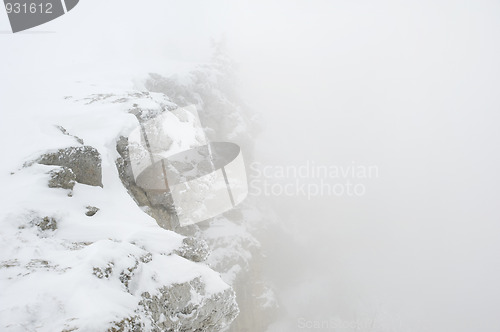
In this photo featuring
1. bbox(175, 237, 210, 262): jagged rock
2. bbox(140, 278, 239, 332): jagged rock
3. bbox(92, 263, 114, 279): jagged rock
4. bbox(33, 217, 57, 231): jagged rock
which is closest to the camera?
bbox(92, 263, 114, 279): jagged rock

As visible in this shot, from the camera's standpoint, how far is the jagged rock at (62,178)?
26.4ft

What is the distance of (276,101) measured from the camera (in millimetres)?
74438

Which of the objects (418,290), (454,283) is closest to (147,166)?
(418,290)

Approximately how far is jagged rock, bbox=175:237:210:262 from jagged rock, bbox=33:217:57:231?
326 centimetres

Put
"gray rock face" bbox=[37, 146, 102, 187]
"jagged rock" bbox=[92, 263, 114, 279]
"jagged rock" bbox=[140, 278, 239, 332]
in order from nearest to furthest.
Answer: "jagged rock" bbox=[92, 263, 114, 279]
"jagged rock" bbox=[140, 278, 239, 332]
"gray rock face" bbox=[37, 146, 102, 187]

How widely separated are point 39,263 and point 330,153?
229 feet

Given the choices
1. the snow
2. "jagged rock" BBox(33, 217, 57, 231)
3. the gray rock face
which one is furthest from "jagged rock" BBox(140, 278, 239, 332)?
the gray rock face

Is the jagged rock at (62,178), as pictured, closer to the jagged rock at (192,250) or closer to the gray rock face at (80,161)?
the gray rock face at (80,161)

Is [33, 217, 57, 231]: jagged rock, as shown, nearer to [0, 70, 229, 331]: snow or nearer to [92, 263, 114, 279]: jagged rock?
[0, 70, 229, 331]: snow

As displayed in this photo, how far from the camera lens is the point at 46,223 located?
6.86m

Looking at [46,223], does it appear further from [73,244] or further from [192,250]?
[192,250]

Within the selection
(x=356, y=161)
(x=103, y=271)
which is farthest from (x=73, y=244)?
(x=356, y=161)

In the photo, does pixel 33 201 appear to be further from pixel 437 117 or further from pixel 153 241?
pixel 437 117

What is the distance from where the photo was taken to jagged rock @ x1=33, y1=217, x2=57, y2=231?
6.73m
